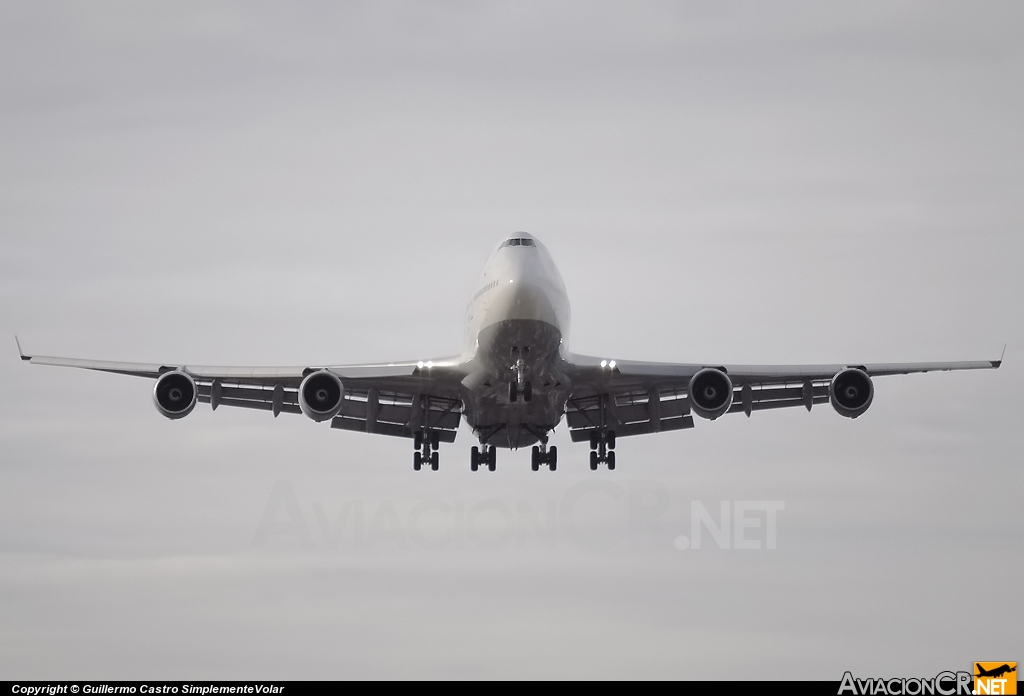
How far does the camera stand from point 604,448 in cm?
4050

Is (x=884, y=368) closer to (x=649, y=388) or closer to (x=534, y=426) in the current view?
(x=649, y=388)

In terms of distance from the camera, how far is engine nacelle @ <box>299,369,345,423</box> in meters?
35.6

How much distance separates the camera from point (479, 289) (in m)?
35.7

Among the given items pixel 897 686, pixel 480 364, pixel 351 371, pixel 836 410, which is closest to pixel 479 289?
pixel 480 364

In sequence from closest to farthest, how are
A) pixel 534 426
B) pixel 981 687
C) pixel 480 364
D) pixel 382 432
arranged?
pixel 981 687 → pixel 480 364 → pixel 534 426 → pixel 382 432

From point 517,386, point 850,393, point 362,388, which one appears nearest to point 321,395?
point 362,388

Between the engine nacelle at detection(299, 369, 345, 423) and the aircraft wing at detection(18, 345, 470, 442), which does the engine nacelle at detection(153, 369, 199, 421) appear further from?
the engine nacelle at detection(299, 369, 345, 423)

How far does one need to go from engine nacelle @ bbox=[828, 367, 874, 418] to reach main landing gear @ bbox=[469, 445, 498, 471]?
10.9 meters

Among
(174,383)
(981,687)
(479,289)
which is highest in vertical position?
(479,289)

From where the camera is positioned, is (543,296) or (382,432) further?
(382,432)

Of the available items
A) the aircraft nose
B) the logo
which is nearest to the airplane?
the aircraft nose

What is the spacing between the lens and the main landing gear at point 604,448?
40438mm

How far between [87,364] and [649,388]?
1597 centimetres

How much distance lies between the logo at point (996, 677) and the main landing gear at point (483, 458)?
15.4m
